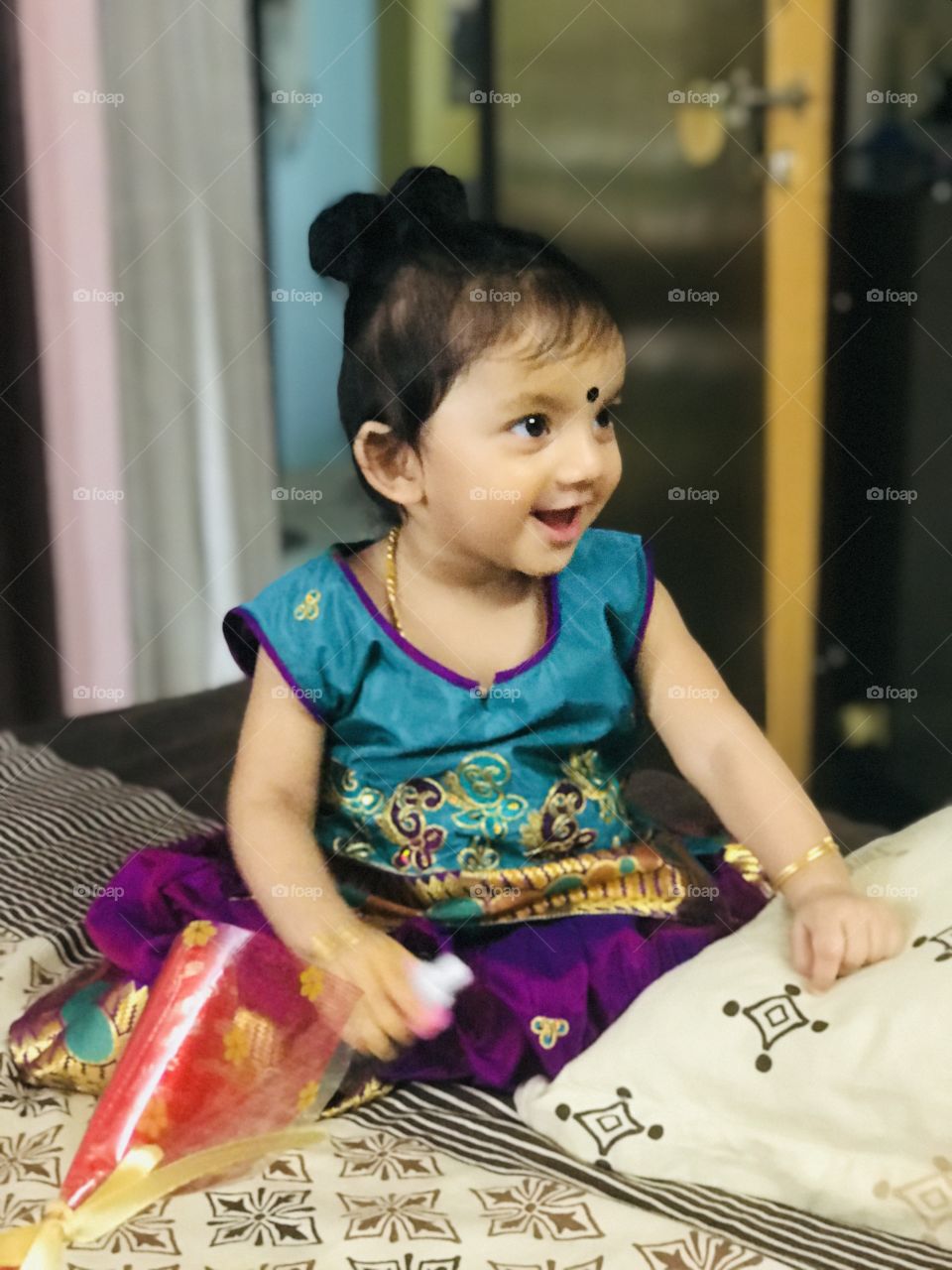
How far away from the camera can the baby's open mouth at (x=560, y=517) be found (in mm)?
907

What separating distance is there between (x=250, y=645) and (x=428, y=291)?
11.9 inches

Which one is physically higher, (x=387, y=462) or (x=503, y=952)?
(x=387, y=462)

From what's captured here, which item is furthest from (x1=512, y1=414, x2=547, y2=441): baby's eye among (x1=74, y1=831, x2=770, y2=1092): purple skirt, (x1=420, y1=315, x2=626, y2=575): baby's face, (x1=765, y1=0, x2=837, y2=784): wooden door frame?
(x1=765, y1=0, x2=837, y2=784): wooden door frame

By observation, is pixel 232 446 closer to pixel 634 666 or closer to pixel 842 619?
pixel 842 619

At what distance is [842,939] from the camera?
771 mm

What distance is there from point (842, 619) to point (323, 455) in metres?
0.82

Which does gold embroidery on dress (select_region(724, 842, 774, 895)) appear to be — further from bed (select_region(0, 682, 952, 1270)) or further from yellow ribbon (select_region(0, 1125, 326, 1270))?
yellow ribbon (select_region(0, 1125, 326, 1270))

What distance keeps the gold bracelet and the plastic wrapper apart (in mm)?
296

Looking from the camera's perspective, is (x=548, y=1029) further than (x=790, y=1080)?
Yes

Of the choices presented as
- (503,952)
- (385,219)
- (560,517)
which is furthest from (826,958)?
(385,219)

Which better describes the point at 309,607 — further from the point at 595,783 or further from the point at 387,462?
the point at 595,783

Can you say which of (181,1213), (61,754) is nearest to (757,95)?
(61,754)

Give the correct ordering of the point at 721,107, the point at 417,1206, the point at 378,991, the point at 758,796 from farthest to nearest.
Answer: the point at 721,107 → the point at 758,796 → the point at 378,991 → the point at 417,1206

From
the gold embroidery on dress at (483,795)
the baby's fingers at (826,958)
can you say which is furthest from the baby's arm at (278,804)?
the baby's fingers at (826,958)
